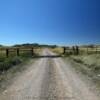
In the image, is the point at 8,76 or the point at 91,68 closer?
the point at 8,76

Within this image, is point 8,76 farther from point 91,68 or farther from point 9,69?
point 91,68

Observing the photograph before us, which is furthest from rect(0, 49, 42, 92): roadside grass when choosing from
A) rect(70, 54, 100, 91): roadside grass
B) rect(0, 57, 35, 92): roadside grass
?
rect(70, 54, 100, 91): roadside grass

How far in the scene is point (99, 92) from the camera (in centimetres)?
1016

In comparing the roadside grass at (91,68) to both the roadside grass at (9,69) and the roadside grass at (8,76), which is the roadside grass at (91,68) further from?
the roadside grass at (9,69)

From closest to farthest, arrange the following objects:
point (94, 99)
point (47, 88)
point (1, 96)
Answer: point (94, 99) < point (1, 96) < point (47, 88)

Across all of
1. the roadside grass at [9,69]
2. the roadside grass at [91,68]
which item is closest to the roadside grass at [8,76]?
the roadside grass at [9,69]

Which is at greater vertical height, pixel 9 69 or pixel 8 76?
pixel 9 69

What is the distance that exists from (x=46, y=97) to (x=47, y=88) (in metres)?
1.86

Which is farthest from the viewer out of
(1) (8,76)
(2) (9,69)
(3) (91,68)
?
(3) (91,68)

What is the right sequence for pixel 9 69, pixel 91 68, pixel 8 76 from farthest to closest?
pixel 91 68, pixel 9 69, pixel 8 76

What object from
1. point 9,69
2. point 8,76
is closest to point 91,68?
point 9,69

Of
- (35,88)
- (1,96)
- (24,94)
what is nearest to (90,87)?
(35,88)

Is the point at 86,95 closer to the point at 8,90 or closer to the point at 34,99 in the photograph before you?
the point at 34,99

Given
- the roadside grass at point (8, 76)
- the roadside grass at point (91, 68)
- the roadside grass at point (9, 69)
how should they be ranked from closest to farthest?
the roadside grass at point (8, 76) → the roadside grass at point (9, 69) → the roadside grass at point (91, 68)
